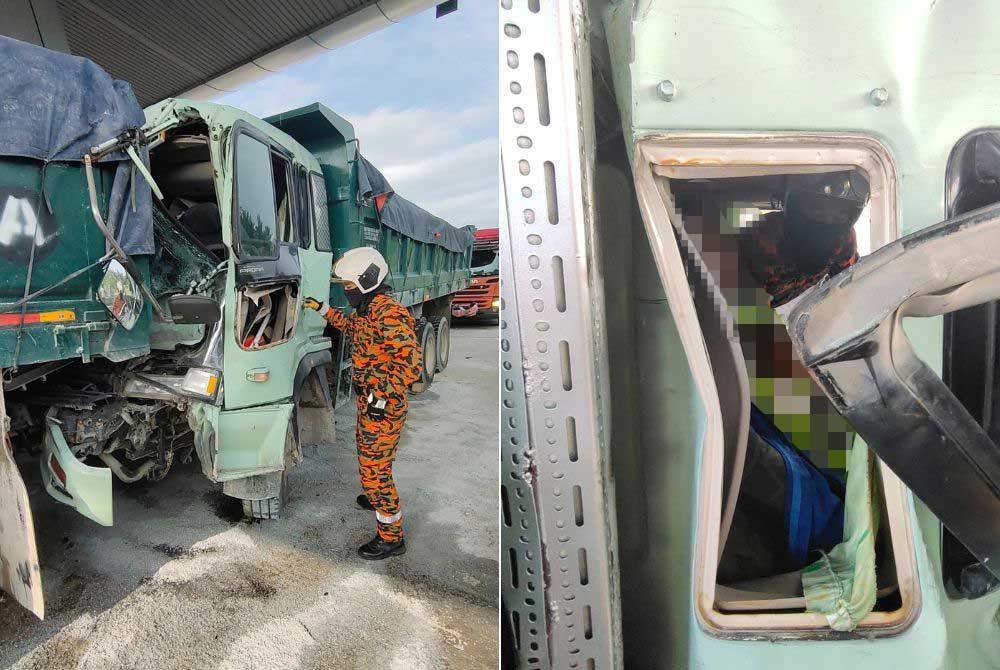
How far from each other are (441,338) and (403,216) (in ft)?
7.85

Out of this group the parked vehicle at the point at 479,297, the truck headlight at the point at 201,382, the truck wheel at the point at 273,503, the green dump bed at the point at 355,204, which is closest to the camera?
the truck headlight at the point at 201,382

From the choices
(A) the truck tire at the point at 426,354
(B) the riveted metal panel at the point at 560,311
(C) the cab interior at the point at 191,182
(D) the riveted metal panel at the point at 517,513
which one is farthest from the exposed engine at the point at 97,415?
(A) the truck tire at the point at 426,354

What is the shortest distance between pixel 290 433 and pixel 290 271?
43.7 inches

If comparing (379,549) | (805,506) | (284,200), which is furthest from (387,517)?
(805,506)

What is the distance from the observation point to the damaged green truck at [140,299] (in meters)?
2.59

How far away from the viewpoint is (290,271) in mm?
3916

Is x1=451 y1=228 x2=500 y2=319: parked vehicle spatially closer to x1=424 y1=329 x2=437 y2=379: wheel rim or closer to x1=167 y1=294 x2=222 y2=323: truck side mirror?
x1=424 y1=329 x2=437 y2=379: wheel rim

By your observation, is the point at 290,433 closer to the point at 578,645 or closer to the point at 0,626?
the point at 0,626

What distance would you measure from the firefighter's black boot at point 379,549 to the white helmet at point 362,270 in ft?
5.09

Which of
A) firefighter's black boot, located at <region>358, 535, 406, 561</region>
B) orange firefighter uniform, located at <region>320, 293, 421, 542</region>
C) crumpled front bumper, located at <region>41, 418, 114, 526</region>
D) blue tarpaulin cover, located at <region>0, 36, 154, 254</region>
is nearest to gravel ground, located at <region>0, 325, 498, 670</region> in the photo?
firefighter's black boot, located at <region>358, 535, 406, 561</region>

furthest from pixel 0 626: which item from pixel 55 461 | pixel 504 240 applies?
pixel 504 240

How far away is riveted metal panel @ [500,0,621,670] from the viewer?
1.08 metres

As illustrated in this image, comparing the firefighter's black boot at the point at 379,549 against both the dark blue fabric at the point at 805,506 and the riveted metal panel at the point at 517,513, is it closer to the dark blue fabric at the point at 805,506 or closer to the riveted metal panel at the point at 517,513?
the riveted metal panel at the point at 517,513

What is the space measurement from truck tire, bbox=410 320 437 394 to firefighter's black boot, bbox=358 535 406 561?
375 centimetres
